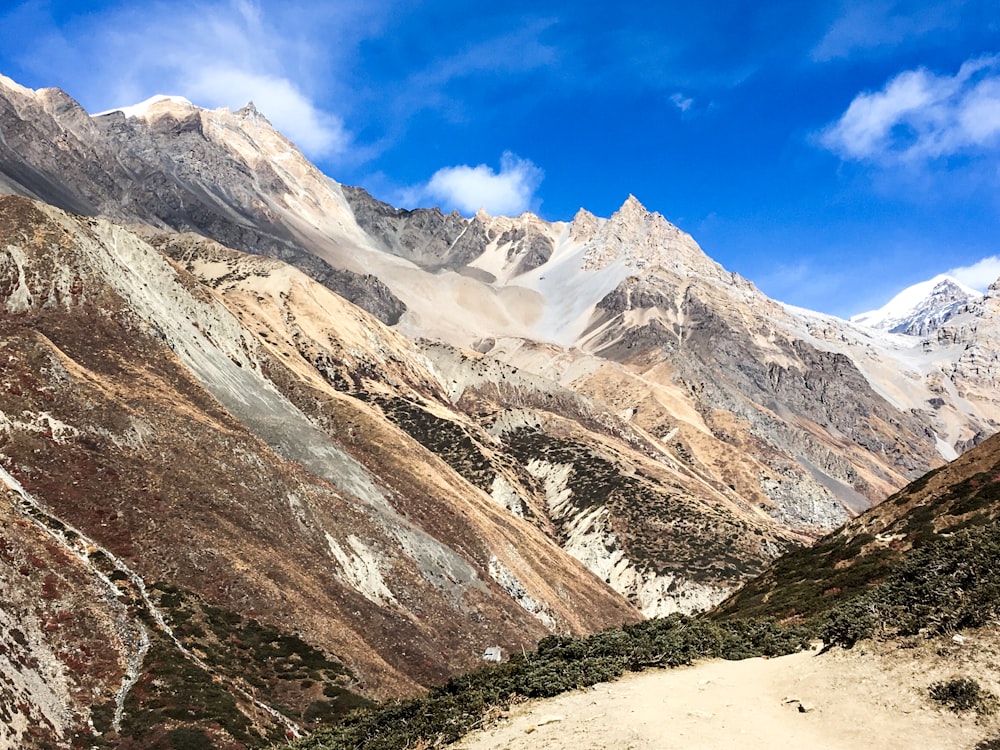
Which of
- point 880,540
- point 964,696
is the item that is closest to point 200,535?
point 880,540

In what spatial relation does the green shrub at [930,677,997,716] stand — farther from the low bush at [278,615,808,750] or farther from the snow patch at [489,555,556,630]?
the snow patch at [489,555,556,630]

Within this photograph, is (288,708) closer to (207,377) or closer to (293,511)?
(293,511)

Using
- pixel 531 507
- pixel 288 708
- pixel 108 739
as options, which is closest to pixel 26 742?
pixel 108 739

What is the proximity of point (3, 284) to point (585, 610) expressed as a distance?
8292cm

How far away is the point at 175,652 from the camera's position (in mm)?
46656

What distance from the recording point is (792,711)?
64.3 feet

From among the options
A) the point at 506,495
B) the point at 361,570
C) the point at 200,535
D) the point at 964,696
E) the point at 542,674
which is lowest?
the point at 542,674

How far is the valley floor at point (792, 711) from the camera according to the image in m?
A: 17.3

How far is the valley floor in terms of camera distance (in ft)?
56.8

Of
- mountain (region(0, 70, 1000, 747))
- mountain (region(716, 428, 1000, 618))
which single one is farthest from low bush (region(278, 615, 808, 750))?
mountain (region(0, 70, 1000, 747))

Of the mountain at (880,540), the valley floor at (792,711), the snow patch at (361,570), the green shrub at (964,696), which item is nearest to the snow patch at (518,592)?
the snow patch at (361,570)

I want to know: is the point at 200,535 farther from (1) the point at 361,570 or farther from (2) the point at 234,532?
(1) the point at 361,570

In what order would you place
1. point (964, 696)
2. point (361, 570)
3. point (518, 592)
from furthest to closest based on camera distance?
point (518, 592) → point (361, 570) → point (964, 696)

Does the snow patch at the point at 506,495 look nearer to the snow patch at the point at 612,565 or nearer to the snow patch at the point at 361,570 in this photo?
the snow patch at the point at 612,565
